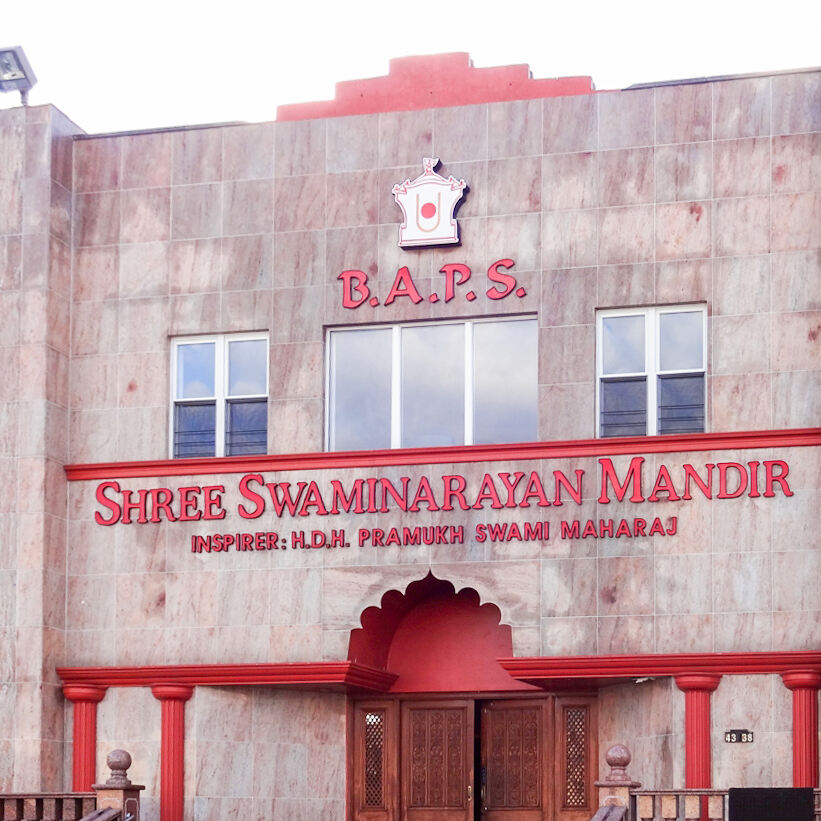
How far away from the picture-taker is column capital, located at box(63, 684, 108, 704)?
28.1 metres

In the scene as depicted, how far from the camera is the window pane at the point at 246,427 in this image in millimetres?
28547

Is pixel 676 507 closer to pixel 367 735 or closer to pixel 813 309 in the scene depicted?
pixel 813 309

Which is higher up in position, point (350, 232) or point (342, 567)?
point (350, 232)

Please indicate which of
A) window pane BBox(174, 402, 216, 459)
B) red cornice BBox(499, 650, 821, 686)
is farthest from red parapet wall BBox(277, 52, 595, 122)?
red cornice BBox(499, 650, 821, 686)

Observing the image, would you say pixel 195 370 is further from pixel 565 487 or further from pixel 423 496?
pixel 565 487

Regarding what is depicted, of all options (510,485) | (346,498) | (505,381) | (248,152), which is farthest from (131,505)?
(505,381)

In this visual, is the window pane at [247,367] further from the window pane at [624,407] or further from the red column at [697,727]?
the red column at [697,727]

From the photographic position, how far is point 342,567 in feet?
90.8

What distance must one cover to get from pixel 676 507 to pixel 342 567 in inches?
179

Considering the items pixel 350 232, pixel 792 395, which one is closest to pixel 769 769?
pixel 792 395

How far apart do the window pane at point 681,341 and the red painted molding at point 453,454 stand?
1048mm

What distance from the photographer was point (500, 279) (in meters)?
27.9

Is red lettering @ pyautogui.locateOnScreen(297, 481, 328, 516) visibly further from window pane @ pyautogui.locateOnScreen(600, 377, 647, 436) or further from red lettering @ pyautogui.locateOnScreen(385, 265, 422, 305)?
window pane @ pyautogui.locateOnScreen(600, 377, 647, 436)

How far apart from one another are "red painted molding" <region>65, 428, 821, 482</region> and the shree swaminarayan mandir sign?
0.60 feet
